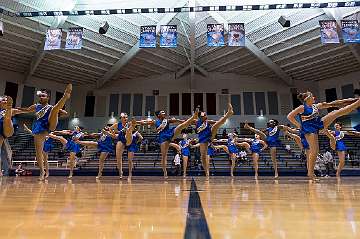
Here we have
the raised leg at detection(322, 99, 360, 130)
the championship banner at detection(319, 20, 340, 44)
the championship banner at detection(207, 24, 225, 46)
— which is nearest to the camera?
the raised leg at detection(322, 99, 360, 130)

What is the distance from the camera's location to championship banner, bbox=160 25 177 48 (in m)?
14.6

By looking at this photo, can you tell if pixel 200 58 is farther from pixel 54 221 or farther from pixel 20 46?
A: pixel 54 221

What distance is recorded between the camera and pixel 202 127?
6.91 metres

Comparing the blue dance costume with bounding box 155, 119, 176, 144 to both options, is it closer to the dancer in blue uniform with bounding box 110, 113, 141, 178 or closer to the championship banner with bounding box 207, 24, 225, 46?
the dancer in blue uniform with bounding box 110, 113, 141, 178

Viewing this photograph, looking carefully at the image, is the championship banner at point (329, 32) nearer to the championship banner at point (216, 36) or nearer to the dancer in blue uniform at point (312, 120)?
the championship banner at point (216, 36)

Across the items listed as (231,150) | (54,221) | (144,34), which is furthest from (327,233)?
(144,34)

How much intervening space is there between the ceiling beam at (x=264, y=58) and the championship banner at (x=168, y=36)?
4940 millimetres

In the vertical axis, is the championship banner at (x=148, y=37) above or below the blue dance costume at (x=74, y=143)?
Answer: above

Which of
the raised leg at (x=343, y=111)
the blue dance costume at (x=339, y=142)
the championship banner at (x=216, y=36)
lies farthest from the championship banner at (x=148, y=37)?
the raised leg at (x=343, y=111)

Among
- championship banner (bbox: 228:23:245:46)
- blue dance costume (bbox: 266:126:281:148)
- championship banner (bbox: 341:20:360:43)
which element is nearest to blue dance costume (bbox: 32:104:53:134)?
blue dance costume (bbox: 266:126:281:148)

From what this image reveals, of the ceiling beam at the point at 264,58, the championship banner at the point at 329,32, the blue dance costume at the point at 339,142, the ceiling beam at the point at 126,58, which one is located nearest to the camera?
the blue dance costume at the point at 339,142

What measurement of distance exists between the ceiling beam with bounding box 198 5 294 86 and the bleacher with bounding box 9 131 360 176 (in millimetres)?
5559

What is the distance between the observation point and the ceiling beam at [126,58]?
18.9 metres

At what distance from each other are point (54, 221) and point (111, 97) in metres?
26.7
